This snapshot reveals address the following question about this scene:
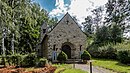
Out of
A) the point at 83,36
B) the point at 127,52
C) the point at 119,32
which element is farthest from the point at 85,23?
the point at 127,52

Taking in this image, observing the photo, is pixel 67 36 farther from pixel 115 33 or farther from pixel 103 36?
pixel 115 33

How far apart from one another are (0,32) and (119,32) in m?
24.8

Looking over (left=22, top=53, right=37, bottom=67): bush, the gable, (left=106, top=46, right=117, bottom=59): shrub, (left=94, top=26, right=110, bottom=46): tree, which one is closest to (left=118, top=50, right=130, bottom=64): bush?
(left=106, top=46, right=117, bottom=59): shrub

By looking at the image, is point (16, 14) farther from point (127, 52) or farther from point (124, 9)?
point (124, 9)

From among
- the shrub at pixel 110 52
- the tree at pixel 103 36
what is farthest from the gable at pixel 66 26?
the tree at pixel 103 36

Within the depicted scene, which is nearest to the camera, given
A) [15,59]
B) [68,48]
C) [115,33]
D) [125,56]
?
[125,56]

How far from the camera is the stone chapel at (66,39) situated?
35531 millimetres

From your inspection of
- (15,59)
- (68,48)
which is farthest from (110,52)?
(15,59)

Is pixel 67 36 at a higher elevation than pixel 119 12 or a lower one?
lower

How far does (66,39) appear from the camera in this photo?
36.2 meters

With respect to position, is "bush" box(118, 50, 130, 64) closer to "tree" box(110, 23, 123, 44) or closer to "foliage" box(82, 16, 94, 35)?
"tree" box(110, 23, 123, 44)

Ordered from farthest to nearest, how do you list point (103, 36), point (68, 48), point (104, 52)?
point (103, 36) < point (104, 52) < point (68, 48)

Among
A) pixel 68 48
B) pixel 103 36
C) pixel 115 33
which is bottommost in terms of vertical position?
pixel 68 48

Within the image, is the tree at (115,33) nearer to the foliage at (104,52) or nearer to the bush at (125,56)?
the foliage at (104,52)
